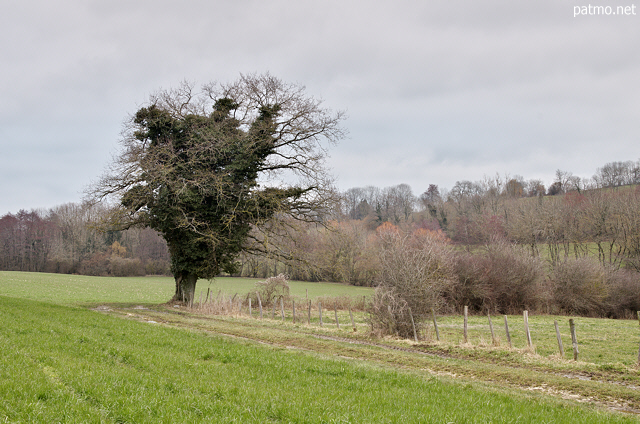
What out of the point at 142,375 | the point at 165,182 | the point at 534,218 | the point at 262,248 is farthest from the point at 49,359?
the point at 534,218

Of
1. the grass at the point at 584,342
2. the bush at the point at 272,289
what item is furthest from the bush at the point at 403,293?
the bush at the point at 272,289

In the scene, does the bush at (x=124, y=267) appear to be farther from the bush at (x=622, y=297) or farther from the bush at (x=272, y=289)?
the bush at (x=622, y=297)

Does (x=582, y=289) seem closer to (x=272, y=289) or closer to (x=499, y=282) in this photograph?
(x=499, y=282)

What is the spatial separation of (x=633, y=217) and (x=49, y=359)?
208 ft

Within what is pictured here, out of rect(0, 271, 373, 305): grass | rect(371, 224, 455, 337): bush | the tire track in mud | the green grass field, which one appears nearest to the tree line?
rect(0, 271, 373, 305): grass

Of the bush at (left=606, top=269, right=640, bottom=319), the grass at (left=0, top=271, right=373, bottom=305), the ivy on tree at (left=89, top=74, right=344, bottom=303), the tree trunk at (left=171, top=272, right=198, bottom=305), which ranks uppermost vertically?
the ivy on tree at (left=89, top=74, right=344, bottom=303)

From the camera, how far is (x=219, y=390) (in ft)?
21.4

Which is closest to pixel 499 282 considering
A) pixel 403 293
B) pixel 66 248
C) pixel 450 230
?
pixel 403 293

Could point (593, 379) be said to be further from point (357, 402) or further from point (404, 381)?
point (357, 402)

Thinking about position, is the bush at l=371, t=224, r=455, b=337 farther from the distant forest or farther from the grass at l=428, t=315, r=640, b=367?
the distant forest

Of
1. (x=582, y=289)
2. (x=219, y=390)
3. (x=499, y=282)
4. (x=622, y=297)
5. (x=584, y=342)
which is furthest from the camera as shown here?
(x=622, y=297)

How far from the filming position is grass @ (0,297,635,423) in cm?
528

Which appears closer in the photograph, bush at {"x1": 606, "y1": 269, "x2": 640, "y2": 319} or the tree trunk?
the tree trunk

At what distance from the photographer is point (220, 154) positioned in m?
24.8
